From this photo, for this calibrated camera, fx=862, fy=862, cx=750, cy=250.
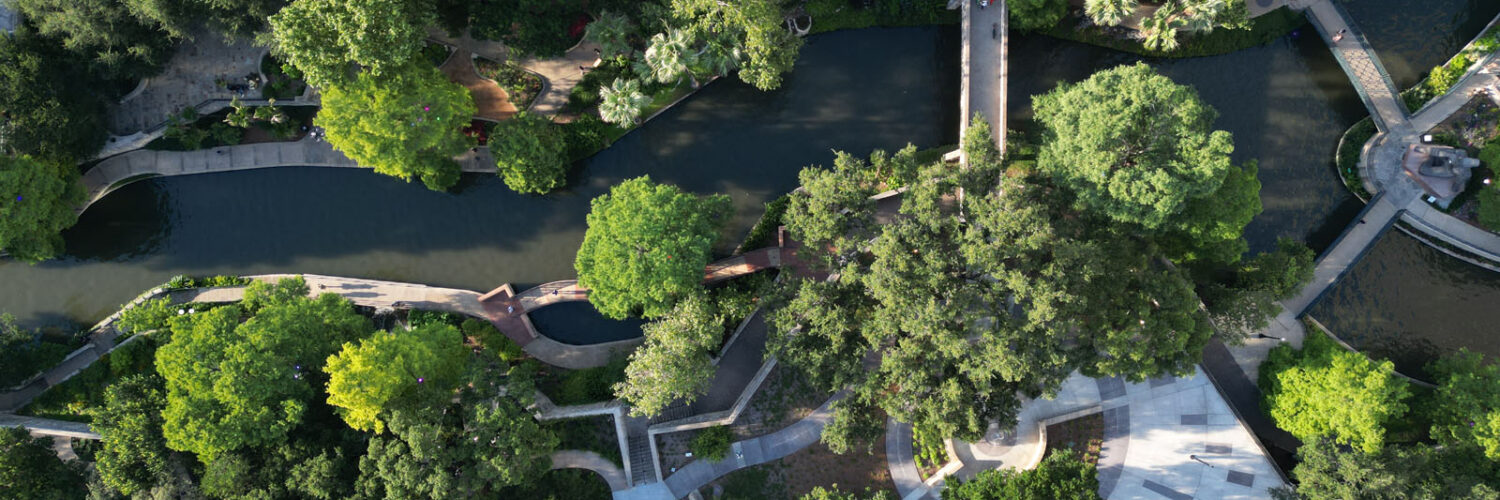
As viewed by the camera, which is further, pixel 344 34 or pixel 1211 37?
pixel 1211 37

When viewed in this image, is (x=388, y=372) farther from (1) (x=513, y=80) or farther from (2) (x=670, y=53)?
(2) (x=670, y=53)

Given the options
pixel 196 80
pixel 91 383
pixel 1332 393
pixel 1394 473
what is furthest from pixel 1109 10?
pixel 91 383

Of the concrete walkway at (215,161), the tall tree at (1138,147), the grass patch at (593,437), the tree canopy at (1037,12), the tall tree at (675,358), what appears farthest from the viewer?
the concrete walkway at (215,161)

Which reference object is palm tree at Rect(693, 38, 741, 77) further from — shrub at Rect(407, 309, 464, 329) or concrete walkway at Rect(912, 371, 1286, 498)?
concrete walkway at Rect(912, 371, 1286, 498)

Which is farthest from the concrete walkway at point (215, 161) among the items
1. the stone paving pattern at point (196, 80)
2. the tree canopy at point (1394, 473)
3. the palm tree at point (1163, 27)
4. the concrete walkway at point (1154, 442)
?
the tree canopy at point (1394, 473)

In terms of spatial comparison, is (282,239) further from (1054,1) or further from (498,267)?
(1054,1)

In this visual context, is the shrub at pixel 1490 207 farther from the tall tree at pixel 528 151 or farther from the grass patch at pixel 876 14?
the tall tree at pixel 528 151
